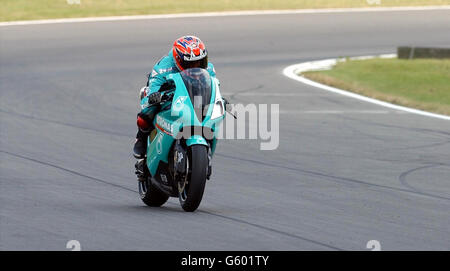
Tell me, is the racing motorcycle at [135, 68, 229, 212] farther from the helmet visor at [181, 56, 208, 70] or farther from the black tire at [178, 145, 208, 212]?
the helmet visor at [181, 56, 208, 70]

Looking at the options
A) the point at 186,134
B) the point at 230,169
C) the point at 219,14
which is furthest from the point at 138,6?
the point at 186,134

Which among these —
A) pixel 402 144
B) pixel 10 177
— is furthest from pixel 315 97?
pixel 10 177

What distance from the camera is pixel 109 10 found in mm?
32844

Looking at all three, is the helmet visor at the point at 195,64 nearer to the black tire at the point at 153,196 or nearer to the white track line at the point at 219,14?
the black tire at the point at 153,196

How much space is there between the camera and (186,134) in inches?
334

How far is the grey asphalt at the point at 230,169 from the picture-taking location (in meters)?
7.72

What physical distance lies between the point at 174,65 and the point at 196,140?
91 centimetres

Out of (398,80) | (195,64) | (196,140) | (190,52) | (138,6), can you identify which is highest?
(190,52)

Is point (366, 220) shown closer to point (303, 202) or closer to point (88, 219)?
point (303, 202)

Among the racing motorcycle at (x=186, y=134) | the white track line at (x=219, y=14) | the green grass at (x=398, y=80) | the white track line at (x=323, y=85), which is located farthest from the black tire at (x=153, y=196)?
the white track line at (x=219, y=14)

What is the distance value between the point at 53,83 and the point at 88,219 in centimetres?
1175

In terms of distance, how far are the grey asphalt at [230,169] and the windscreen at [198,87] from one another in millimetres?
836

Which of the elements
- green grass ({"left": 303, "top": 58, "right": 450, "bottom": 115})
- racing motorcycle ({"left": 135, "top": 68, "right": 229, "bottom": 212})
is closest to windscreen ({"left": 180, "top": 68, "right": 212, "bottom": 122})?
racing motorcycle ({"left": 135, "top": 68, "right": 229, "bottom": 212})

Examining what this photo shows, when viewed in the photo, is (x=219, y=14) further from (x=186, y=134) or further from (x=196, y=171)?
(x=196, y=171)
